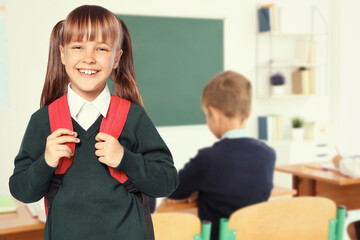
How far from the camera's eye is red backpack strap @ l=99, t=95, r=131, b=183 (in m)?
0.37

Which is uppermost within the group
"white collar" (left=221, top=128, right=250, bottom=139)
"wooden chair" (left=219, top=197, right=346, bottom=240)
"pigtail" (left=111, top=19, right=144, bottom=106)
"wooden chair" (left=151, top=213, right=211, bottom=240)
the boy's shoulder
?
"pigtail" (left=111, top=19, right=144, bottom=106)

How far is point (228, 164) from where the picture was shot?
5.69ft

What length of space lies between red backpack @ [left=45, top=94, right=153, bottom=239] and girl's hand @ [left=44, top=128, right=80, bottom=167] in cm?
1

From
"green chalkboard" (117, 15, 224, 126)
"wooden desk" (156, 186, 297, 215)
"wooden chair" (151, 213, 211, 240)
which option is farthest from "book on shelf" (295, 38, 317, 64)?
"wooden chair" (151, 213, 211, 240)

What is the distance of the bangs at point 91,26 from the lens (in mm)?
349

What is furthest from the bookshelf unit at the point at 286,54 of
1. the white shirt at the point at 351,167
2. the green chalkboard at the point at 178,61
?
the white shirt at the point at 351,167

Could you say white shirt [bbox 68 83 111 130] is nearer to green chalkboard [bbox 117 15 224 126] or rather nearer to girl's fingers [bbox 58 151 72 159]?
girl's fingers [bbox 58 151 72 159]

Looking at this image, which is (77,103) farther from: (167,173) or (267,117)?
(267,117)

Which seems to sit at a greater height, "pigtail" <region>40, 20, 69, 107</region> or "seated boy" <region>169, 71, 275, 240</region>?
"pigtail" <region>40, 20, 69, 107</region>

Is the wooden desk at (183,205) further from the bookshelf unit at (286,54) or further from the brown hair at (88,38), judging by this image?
the bookshelf unit at (286,54)

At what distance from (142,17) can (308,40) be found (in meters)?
2.11

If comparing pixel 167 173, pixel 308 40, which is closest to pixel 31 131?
pixel 167 173

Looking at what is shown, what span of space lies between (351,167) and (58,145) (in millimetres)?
2180

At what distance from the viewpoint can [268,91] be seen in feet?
16.4
